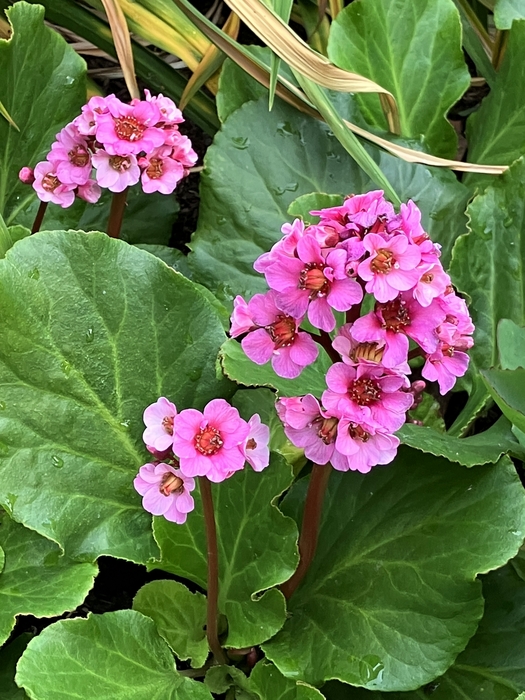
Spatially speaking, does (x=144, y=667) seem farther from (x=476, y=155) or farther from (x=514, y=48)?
(x=514, y=48)

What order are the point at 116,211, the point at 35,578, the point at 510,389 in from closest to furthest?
1. the point at 510,389
2. the point at 35,578
3. the point at 116,211

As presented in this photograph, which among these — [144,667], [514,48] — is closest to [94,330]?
[144,667]

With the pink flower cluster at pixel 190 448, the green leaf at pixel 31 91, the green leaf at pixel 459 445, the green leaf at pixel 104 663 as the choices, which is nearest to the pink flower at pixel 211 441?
the pink flower cluster at pixel 190 448

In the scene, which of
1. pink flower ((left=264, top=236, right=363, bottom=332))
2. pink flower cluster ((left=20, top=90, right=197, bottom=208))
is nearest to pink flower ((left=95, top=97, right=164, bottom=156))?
pink flower cluster ((left=20, top=90, right=197, bottom=208))

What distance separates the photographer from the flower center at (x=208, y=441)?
0.65 meters

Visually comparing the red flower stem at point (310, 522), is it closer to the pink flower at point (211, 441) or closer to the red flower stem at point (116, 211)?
the pink flower at point (211, 441)

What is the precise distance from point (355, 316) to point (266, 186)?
1.82ft

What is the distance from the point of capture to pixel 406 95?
4.37 ft

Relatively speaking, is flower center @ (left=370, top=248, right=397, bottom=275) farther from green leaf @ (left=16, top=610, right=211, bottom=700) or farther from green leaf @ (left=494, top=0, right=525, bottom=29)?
green leaf @ (left=494, top=0, right=525, bottom=29)

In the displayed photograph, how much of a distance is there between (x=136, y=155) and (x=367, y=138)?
0.41 metres

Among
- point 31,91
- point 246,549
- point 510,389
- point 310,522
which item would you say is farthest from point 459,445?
point 31,91

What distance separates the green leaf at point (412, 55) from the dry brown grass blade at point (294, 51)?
0.73ft

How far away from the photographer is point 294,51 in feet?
3.52

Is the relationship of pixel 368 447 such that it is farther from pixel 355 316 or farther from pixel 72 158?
pixel 72 158
